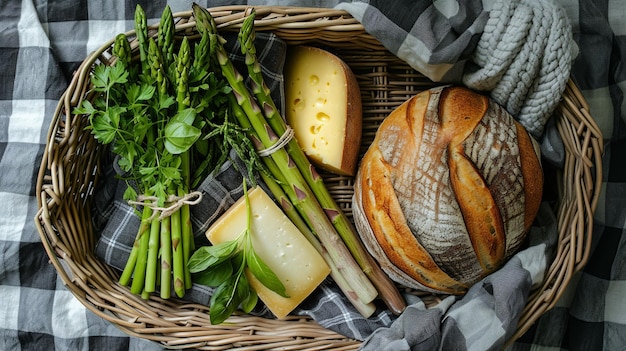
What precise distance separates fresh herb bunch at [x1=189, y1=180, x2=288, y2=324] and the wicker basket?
0.08m

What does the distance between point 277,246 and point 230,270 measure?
97 millimetres

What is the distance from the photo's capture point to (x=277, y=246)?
110 centimetres

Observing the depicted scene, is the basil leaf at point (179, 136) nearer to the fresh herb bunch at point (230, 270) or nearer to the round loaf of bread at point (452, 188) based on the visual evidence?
the fresh herb bunch at point (230, 270)

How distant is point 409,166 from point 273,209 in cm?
26

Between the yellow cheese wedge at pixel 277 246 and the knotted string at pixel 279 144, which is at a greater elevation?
the knotted string at pixel 279 144

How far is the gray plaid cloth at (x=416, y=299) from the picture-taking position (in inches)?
39.0

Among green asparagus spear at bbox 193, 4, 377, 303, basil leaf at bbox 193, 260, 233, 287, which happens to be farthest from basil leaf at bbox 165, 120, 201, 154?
basil leaf at bbox 193, 260, 233, 287

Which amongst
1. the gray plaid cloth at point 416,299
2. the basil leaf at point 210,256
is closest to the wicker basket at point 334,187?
the gray plaid cloth at point 416,299

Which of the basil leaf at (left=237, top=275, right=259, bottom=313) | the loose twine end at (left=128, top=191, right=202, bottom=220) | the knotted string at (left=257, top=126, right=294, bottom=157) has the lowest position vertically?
the basil leaf at (left=237, top=275, right=259, bottom=313)

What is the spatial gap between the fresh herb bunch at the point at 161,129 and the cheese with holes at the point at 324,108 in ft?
0.42

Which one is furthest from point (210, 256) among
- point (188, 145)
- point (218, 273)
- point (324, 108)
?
point (324, 108)

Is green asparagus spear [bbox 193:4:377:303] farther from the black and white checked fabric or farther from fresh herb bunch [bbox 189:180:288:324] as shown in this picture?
the black and white checked fabric

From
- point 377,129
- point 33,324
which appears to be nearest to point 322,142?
point 377,129

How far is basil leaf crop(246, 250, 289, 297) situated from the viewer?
1054 millimetres
